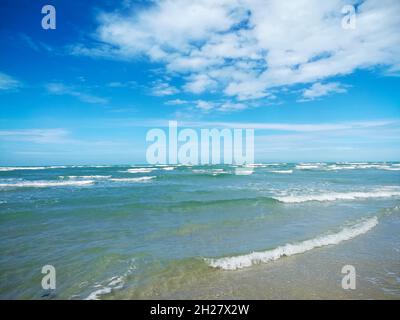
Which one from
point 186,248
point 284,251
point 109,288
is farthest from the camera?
point 186,248

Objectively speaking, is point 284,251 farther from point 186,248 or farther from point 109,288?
point 109,288

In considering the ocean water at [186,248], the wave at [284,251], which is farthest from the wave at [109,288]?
the wave at [284,251]

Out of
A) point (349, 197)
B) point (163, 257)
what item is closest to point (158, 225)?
point (163, 257)

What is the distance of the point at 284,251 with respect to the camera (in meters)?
7.66

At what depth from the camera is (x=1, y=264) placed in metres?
6.88

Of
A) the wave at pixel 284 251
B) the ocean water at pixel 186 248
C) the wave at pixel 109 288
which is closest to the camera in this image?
the wave at pixel 109 288

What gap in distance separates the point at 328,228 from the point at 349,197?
9.80 m

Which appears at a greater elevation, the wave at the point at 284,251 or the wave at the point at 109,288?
the wave at the point at 284,251

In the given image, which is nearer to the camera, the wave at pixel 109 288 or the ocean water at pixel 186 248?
the wave at pixel 109 288

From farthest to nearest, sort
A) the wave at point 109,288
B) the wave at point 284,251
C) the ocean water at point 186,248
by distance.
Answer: the wave at point 284,251 → the ocean water at point 186,248 → the wave at point 109,288

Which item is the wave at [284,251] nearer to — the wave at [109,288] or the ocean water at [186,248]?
the ocean water at [186,248]

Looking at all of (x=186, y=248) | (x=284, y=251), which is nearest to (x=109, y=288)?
(x=186, y=248)

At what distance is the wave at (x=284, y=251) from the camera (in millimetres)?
6867

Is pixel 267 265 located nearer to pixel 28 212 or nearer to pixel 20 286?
pixel 20 286
